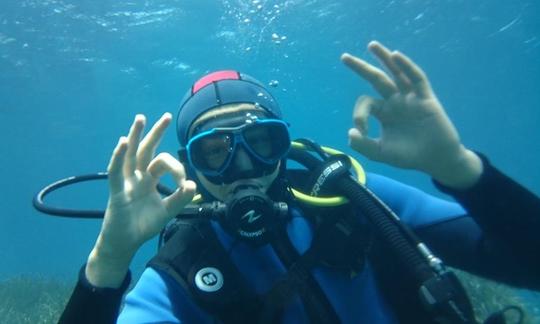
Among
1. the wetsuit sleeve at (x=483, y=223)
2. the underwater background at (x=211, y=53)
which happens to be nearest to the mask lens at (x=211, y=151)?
the wetsuit sleeve at (x=483, y=223)

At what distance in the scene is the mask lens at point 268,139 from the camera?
3.58 m

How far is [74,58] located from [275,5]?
12.0 metres

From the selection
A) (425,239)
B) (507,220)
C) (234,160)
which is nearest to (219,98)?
(234,160)

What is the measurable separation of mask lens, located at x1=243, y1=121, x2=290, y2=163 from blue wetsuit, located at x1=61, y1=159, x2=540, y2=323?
558 millimetres

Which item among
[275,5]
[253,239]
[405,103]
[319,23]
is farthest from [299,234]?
[319,23]

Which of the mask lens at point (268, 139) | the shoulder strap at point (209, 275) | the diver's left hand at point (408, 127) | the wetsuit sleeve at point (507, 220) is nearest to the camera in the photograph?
the diver's left hand at point (408, 127)

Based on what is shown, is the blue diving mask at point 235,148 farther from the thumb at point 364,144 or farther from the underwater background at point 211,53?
the underwater background at point 211,53

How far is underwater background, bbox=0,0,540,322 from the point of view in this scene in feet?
69.1

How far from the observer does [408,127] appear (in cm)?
287

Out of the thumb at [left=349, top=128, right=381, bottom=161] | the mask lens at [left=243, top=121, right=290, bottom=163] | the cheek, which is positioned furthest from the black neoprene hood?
the thumb at [left=349, top=128, right=381, bottom=161]

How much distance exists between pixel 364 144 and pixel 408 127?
33cm

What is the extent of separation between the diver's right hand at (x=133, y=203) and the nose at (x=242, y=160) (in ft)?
2.77

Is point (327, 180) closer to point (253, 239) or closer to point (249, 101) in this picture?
point (253, 239)

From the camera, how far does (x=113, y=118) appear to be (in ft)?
133
